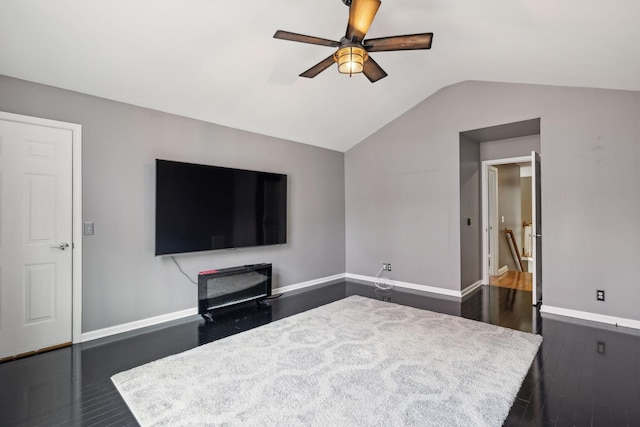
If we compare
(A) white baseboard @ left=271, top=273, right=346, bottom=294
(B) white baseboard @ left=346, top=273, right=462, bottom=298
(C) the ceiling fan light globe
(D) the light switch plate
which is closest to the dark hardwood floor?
(B) white baseboard @ left=346, top=273, right=462, bottom=298

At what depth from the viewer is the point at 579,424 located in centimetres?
187

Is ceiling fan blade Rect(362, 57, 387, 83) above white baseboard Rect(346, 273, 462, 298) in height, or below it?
above

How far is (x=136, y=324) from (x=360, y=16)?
3.67 m

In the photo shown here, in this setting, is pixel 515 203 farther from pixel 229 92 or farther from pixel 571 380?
pixel 229 92

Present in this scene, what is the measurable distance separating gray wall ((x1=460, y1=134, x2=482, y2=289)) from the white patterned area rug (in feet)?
5.30

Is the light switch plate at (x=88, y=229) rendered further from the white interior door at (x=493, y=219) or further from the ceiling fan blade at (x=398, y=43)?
the white interior door at (x=493, y=219)

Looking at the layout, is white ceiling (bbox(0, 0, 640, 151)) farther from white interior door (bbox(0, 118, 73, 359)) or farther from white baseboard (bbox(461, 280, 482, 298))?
white baseboard (bbox(461, 280, 482, 298))

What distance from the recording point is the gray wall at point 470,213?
15.8 ft

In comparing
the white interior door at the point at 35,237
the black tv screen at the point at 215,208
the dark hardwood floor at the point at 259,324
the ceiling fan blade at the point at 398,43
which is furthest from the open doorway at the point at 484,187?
the white interior door at the point at 35,237

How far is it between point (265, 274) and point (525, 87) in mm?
4242

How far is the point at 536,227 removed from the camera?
170 inches

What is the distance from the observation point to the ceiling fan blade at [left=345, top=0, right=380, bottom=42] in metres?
2.02

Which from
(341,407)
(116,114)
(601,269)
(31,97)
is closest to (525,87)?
(601,269)

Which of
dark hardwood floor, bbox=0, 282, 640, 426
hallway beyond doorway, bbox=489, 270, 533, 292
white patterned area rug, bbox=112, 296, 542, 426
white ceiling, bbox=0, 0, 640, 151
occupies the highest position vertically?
white ceiling, bbox=0, 0, 640, 151
